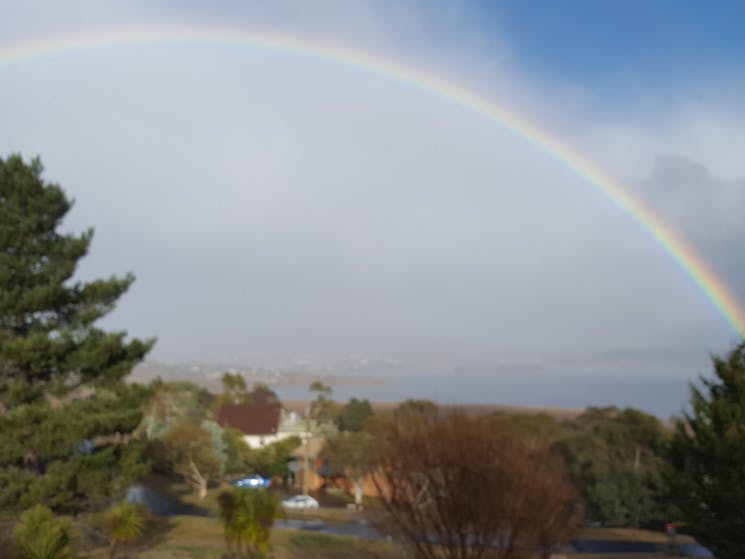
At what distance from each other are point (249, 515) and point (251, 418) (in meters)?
51.7

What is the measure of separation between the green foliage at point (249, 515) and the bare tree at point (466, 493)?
4.41m

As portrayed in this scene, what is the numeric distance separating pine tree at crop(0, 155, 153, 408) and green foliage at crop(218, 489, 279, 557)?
6.04m

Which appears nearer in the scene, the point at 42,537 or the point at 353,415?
the point at 42,537

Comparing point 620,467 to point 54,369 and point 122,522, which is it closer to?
point 122,522

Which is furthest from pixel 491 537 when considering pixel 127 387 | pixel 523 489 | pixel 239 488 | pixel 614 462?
pixel 614 462

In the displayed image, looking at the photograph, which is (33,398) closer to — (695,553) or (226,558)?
(226,558)

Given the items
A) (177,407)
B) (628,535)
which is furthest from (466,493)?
(177,407)

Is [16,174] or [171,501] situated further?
[171,501]

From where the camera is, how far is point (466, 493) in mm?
11445

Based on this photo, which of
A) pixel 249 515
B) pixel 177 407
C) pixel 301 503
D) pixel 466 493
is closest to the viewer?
pixel 466 493

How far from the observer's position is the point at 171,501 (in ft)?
135

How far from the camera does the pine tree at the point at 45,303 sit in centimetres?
1880

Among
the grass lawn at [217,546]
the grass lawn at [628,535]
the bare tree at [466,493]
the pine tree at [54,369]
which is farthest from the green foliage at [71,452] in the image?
the grass lawn at [628,535]

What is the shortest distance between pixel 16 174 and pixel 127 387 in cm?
711
